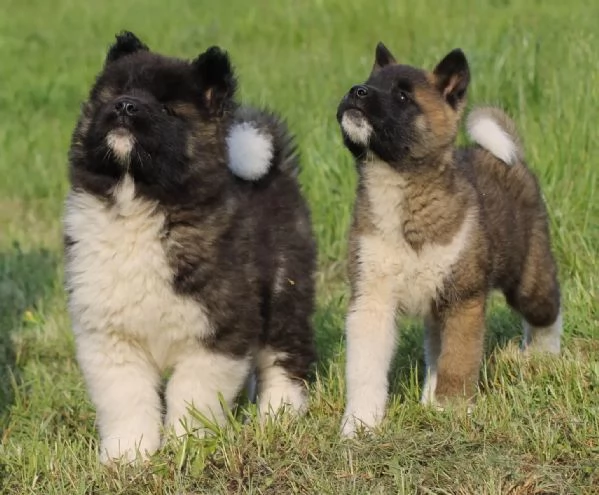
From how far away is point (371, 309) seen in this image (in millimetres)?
6086

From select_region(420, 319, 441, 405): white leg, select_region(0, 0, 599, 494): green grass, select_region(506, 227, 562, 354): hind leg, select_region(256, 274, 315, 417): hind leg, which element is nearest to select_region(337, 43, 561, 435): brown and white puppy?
select_region(420, 319, 441, 405): white leg

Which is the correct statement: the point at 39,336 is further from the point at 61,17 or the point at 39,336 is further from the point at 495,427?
the point at 61,17

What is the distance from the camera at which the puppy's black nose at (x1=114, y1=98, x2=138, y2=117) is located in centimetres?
548

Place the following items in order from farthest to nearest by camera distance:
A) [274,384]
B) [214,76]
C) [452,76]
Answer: [274,384] < [452,76] < [214,76]

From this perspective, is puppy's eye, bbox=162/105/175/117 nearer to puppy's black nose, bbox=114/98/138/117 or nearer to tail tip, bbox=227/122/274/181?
puppy's black nose, bbox=114/98/138/117

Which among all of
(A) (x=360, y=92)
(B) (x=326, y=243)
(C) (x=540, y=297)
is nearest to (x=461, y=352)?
(C) (x=540, y=297)

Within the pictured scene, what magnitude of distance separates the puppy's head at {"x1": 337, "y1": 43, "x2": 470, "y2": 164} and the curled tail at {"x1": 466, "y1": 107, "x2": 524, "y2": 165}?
64cm

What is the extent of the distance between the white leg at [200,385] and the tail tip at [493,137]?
2004mm

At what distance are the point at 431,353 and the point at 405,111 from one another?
1350 mm

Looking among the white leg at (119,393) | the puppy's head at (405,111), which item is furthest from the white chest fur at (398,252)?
the white leg at (119,393)

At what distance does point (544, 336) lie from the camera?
704 centimetres

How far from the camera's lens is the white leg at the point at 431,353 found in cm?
647

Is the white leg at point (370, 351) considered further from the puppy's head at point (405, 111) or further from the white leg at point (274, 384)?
the puppy's head at point (405, 111)

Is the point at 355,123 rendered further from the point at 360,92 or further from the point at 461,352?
the point at 461,352
